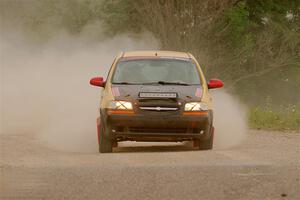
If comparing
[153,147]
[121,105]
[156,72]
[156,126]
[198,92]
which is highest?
[156,72]

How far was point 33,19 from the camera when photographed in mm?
46469

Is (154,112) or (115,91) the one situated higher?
(115,91)

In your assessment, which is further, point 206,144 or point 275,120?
point 275,120

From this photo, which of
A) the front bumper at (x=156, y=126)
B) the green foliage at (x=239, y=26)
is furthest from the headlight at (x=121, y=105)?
the green foliage at (x=239, y=26)

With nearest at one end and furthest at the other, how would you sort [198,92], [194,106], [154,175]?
[154,175] < [194,106] < [198,92]

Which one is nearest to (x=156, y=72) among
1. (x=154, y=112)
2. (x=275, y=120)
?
(x=154, y=112)

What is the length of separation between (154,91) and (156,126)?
557mm

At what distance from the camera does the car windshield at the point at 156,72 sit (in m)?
18.5

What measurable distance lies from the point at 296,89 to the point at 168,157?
32.6 metres

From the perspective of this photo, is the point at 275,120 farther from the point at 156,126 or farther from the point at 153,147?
the point at 156,126

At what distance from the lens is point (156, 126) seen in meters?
17.6

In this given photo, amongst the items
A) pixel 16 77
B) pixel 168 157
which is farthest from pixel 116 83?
pixel 16 77

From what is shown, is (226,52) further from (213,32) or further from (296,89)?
(296,89)

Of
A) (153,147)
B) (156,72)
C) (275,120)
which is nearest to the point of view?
(156,72)
